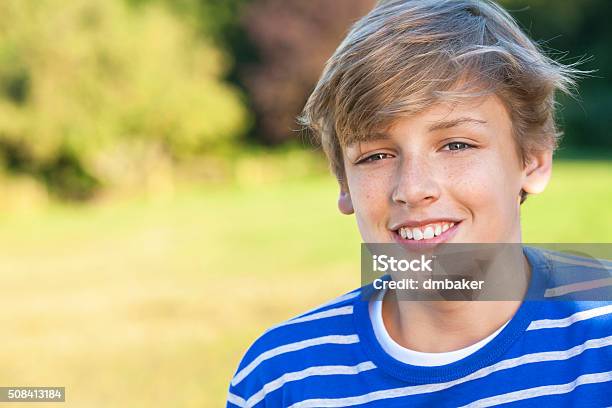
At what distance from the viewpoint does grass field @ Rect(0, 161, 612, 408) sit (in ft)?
22.2

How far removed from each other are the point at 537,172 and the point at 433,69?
349 mm

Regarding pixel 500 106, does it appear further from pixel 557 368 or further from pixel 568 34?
pixel 568 34

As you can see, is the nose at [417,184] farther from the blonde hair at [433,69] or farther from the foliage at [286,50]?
the foliage at [286,50]

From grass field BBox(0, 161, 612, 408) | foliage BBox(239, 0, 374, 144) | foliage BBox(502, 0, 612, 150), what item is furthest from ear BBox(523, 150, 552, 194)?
foliage BBox(502, 0, 612, 150)

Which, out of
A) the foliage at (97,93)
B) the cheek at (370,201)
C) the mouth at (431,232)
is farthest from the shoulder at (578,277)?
the foliage at (97,93)

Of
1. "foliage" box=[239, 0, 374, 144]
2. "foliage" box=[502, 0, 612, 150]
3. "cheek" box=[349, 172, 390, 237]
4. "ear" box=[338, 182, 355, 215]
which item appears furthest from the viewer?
"foliage" box=[502, 0, 612, 150]

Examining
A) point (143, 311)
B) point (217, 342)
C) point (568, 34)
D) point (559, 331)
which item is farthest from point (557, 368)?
point (568, 34)

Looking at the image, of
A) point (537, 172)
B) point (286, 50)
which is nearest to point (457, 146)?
point (537, 172)

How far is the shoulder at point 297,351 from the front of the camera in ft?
5.57

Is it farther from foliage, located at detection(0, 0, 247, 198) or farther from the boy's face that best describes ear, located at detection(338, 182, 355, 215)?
foliage, located at detection(0, 0, 247, 198)

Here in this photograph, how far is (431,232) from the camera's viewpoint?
1571 millimetres

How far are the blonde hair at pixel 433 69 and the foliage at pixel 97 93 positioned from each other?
22.6m

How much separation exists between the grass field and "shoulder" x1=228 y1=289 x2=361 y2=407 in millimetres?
4028

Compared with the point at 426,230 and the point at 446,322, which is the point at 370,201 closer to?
the point at 426,230
